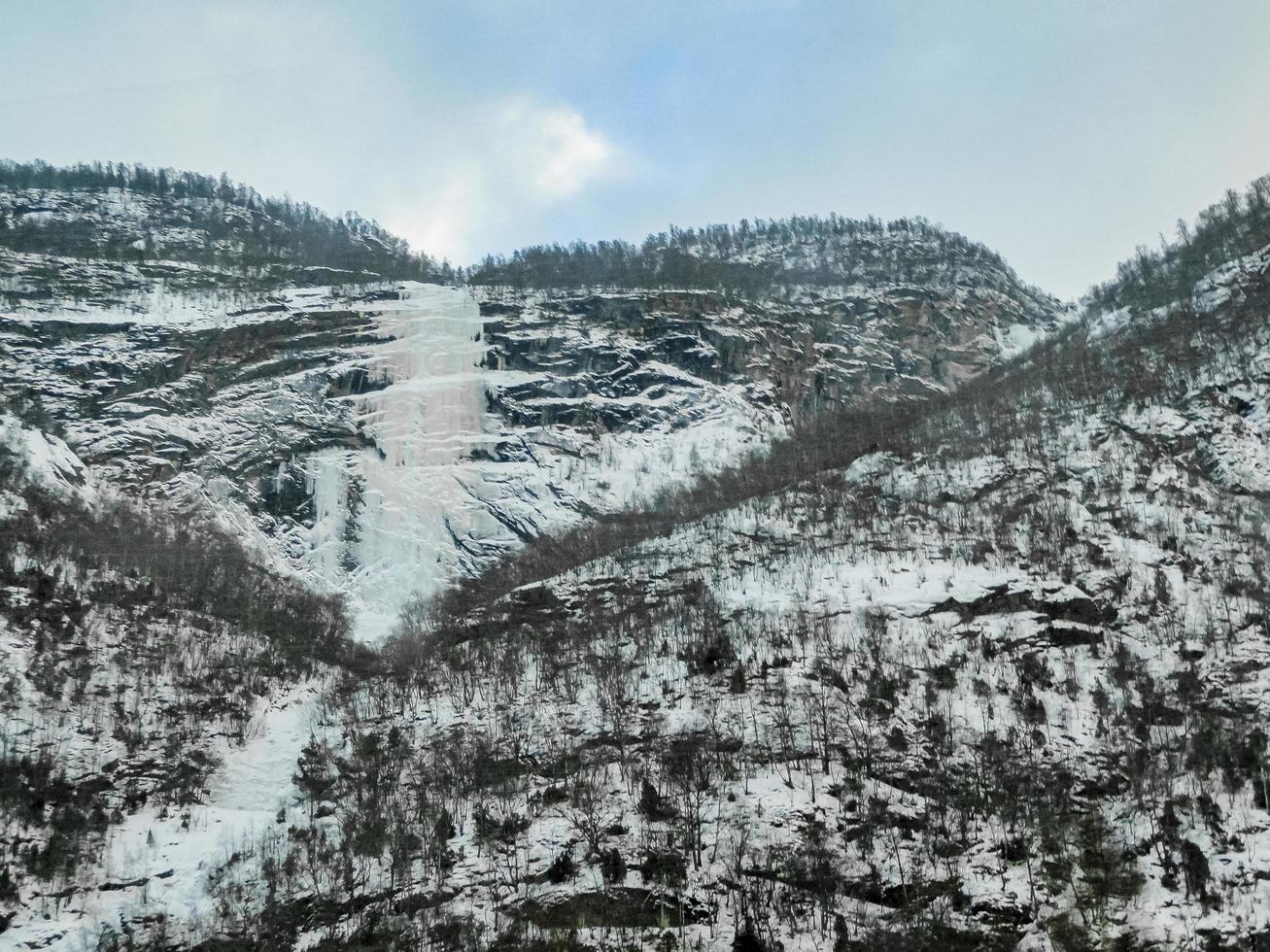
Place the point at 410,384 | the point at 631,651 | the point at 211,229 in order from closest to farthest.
Answer: 1. the point at 631,651
2. the point at 410,384
3. the point at 211,229

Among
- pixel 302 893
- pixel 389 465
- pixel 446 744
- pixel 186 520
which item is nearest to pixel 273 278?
pixel 389 465

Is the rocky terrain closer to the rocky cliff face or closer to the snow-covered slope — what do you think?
the snow-covered slope

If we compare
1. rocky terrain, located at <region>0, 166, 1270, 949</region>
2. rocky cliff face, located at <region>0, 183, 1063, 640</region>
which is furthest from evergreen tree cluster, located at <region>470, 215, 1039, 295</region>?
rocky terrain, located at <region>0, 166, 1270, 949</region>

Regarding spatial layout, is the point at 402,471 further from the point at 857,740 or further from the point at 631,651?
the point at 857,740

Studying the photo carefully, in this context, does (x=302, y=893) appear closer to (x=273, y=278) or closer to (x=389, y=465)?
(x=389, y=465)

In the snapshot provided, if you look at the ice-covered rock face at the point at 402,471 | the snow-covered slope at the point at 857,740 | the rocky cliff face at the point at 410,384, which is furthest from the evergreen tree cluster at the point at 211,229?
the snow-covered slope at the point at 857,740

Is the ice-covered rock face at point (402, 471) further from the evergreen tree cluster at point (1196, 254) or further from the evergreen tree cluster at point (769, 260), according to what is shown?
the evergreen tree cluster at point (1196, 254)

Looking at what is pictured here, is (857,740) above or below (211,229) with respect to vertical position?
below

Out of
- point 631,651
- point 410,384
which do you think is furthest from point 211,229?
point 631,651
